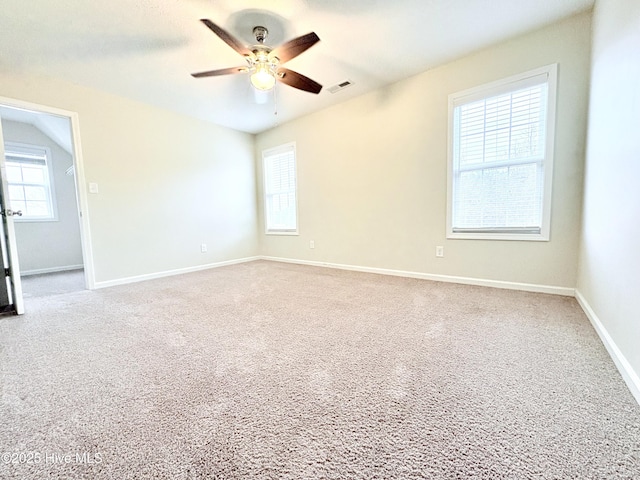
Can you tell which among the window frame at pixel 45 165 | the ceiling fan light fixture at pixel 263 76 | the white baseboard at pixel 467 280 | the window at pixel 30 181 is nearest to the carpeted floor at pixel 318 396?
the white baseboard at pixel 467 280

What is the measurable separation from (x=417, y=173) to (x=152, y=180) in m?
3.64

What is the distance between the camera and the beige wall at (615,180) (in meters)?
1.26

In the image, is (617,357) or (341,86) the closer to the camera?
(617,357)

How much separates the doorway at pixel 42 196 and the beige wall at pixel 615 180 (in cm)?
558

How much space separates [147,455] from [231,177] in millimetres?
4394

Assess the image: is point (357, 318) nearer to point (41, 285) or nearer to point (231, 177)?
point (231, 177)

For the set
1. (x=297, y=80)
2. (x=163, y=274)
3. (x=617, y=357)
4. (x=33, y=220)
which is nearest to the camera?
(x=617, y=357)

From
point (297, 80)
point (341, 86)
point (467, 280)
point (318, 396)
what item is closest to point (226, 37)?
point (297, 80)

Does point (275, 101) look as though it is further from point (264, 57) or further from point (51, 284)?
point (51, 284)

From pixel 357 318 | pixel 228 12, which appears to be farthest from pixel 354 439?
pixel 228 12

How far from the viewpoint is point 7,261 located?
239 cm

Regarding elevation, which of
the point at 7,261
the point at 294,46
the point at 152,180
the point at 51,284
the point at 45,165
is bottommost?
the point at 51,284

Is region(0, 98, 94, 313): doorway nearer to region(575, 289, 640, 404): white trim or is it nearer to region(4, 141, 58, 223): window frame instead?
region(4, 141, 58, 223): window frame

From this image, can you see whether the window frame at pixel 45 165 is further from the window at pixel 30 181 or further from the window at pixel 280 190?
the window at pixel 280 190
